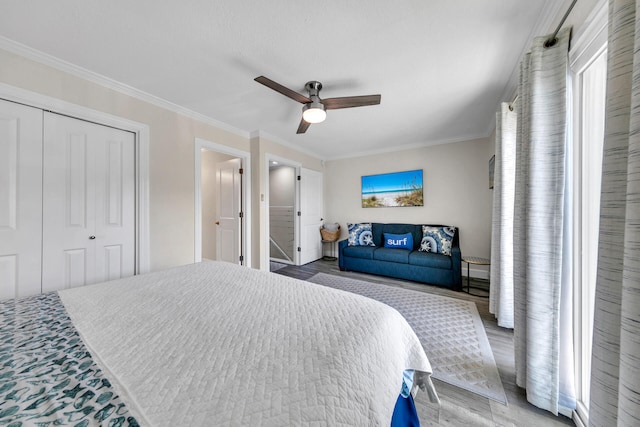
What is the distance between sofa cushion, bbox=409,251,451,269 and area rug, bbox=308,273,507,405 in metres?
0.53

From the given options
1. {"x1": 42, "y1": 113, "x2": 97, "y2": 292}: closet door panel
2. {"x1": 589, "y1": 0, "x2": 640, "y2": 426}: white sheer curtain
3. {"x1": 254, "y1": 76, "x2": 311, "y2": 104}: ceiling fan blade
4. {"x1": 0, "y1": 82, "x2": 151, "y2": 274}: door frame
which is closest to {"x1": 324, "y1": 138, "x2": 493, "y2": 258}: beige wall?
{"x1": 254, "y1": 76, "x2": 311, "y2": 104}: ceiling fan blade

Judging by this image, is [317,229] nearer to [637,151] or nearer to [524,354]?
[524,354]

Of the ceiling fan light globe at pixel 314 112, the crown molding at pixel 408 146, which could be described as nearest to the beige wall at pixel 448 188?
the crown molding at pixel 408 146

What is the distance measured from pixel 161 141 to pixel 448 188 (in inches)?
171

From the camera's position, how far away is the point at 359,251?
4012 millimetres

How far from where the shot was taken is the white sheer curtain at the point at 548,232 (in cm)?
127

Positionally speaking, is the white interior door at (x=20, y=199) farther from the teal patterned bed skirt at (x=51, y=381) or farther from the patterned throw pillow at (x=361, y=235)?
the patterned throw pillow at (x=361, y=235)

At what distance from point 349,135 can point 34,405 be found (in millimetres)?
3815

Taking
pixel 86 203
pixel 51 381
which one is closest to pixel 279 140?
pixel 86 203

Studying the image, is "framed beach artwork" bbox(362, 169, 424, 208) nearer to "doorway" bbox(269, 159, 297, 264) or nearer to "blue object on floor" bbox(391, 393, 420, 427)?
"doorway" bbox(269, 159, 297, 264)

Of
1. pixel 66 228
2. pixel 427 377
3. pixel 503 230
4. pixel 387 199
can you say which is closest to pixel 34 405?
pixel 427 377

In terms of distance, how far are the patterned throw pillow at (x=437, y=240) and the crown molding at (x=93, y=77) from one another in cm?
370

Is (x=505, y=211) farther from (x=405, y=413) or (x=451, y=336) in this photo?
(x=405, y=413)

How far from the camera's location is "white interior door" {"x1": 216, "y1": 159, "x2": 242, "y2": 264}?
3.67m
